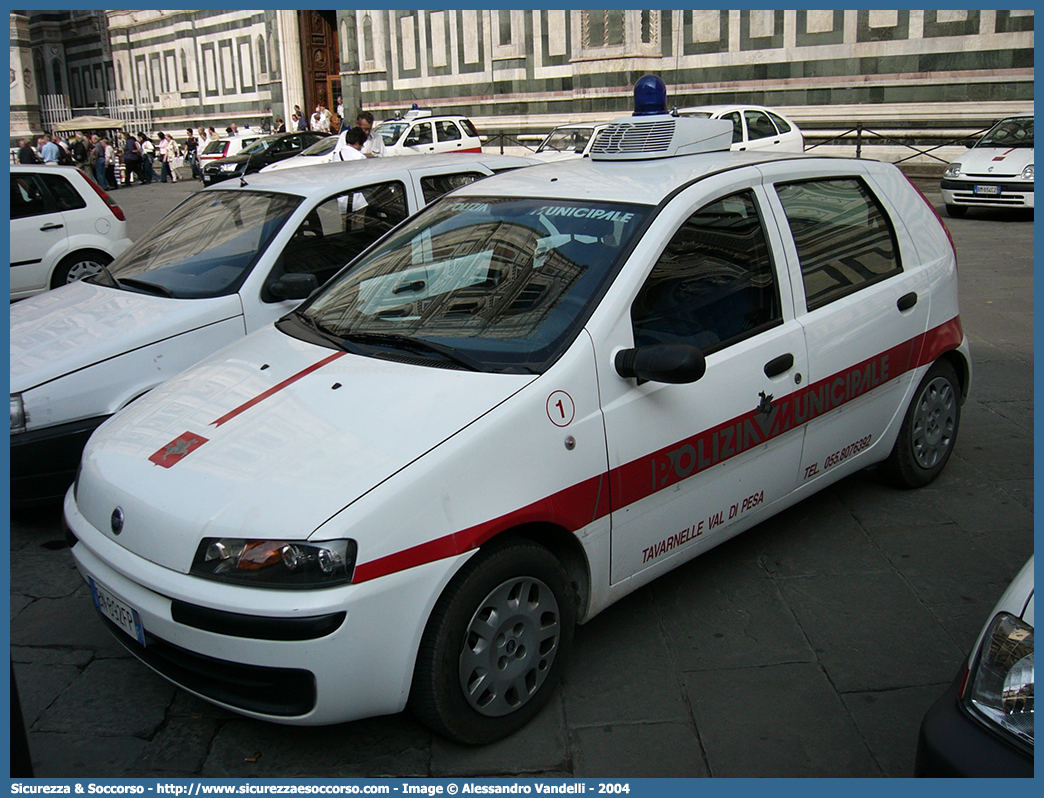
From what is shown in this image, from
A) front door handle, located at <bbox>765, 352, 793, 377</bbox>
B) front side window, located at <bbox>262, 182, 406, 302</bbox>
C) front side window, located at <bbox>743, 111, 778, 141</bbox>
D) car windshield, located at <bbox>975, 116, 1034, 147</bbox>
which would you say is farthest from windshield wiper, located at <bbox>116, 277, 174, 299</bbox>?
car windshield, located at <bbox>975, 116, 1034, 147</bbox>

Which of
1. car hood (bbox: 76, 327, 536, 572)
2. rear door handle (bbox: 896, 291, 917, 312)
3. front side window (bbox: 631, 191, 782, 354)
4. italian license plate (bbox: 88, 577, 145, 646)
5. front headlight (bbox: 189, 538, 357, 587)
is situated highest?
front side window (bbox: 631, 191, 782, 354)

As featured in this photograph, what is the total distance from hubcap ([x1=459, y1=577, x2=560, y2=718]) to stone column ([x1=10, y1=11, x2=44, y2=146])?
4206 centimetres

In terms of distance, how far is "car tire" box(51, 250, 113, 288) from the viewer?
31.1 feet

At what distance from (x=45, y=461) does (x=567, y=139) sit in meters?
15.9

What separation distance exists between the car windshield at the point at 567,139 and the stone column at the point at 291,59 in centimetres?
2060

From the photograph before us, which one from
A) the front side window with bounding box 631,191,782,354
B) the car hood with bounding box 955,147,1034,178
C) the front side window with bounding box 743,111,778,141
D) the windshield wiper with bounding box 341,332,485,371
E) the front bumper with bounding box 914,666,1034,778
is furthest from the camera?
→ the front side window with bounding box 743,111,778,141

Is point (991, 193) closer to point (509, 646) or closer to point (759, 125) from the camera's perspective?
point (759, 125)

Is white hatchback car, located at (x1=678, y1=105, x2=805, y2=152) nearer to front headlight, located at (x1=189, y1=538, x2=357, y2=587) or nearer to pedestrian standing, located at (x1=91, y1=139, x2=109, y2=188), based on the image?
front headlight, located at (x1=189, y1=538, x2=357, y2=587)

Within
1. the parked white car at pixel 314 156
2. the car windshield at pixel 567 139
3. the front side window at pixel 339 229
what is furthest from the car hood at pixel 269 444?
the parked white car at pixel 314 156

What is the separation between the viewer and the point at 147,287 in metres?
5.37

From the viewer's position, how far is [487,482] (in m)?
2.88

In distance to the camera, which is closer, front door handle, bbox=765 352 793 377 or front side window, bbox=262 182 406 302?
front door handle, bbox=765 352 793 377

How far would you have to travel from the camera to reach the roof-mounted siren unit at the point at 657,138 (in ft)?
14.1

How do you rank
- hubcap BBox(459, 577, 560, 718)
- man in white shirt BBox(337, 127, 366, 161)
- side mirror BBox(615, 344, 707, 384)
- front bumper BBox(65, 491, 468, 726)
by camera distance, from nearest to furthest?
front bumper BBox(65, 491, 468, 726) < hubcap BBox(459, 577, 560, 718) < side mirror BBox(615, 344, 707, 384) < man in white shirt BBox(337, 127, 366, 161)
